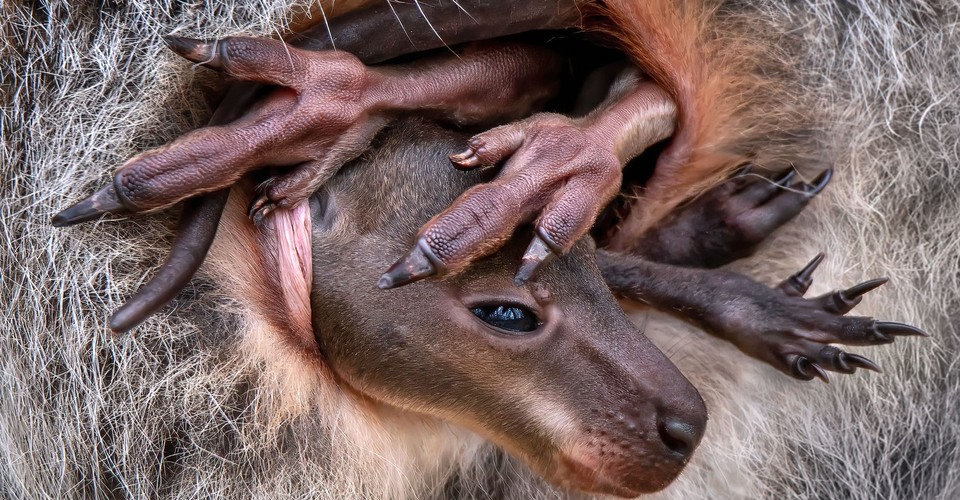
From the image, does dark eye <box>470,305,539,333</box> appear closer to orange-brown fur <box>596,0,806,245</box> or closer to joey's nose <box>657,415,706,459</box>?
joey's nose <box>657,415,706,459</box>

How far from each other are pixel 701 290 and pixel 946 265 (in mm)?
570

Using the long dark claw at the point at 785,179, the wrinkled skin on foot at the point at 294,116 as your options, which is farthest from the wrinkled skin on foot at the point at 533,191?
the long dark claw at the point at 785,179

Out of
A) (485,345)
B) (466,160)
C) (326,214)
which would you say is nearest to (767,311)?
(485,345)

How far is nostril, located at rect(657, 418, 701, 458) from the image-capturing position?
1.56 metres

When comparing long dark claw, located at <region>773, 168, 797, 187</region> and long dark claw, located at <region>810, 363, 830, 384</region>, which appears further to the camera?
long dark claw, located at <region>773, 168, 797, 187</region>

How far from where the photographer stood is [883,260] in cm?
200

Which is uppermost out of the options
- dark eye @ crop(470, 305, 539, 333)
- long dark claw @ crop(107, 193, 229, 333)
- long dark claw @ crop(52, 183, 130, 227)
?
long dark claw @ crop(52, 183, 130, 227)

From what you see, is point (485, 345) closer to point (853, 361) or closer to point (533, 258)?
point (533, 258)

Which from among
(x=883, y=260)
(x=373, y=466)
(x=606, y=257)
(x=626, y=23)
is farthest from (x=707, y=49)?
(x=373, y=466)

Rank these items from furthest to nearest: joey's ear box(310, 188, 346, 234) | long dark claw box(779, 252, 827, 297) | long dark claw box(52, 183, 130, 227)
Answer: long dark claw box(779, 252, 827, 297) → joey's ear box(310, 188, 346, 234) → long dark claw box(52, 183, 130, 227)

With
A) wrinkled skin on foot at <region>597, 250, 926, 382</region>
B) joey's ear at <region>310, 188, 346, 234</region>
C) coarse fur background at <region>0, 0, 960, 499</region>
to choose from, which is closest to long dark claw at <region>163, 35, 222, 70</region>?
coarse fur background at <region>0, 0, 960, 499</region>

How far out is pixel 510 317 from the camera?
1545 millimetres

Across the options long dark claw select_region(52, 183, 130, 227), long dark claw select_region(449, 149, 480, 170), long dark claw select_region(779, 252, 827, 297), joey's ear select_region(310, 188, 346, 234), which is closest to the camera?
long dark claw select_region(52, 183, 130, 227)

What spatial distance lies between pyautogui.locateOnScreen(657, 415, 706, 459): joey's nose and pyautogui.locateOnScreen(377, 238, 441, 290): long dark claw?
479mm
